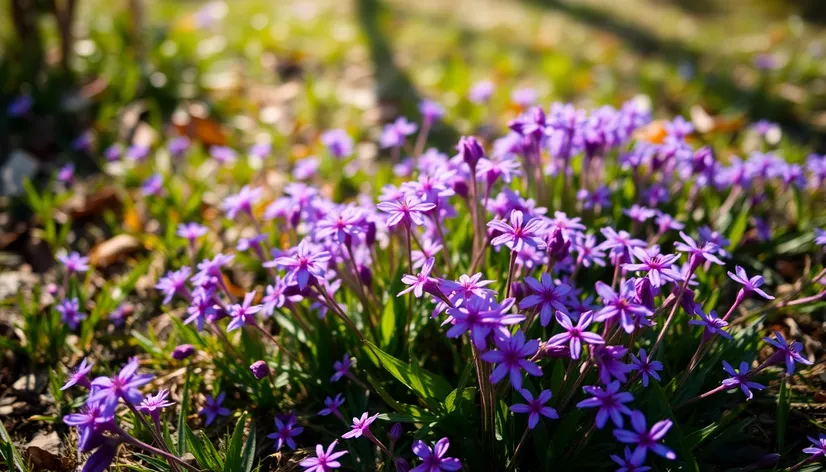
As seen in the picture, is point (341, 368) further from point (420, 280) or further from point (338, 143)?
point (338, 143)

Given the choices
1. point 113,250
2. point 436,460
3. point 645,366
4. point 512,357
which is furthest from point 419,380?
point 113,250

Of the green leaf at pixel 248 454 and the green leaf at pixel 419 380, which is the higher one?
the green leaf at pixel 419 380

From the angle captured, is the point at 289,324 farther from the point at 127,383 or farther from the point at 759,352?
the point at 759,352

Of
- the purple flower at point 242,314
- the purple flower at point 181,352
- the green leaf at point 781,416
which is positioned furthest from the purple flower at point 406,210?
the green leaf at point 781,416

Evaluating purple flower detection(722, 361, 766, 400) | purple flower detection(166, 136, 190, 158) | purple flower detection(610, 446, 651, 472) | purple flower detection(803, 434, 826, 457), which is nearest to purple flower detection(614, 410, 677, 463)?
purple flower detection(610, 446, 651, 472)

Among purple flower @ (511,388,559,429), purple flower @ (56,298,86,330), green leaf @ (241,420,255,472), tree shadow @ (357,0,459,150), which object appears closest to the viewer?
purple flower @ (511,388,559,429)

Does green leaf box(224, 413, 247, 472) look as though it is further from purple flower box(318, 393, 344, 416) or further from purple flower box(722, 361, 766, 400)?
purple flower box(722, 361, 766, 400)

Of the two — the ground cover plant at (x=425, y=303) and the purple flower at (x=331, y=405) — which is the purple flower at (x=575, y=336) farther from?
the purple flower at (x=331, y=405)
